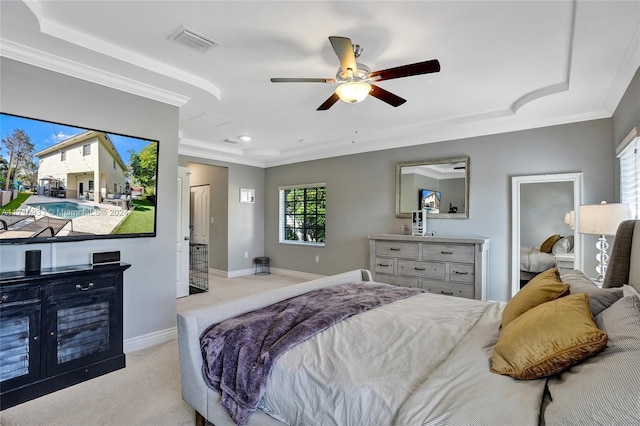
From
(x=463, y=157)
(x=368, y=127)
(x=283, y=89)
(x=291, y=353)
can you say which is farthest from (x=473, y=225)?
(x=291, y=353)

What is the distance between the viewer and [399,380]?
4.27 feet

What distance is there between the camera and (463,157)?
467 cm

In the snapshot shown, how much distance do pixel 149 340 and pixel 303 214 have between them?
4069 millimetres

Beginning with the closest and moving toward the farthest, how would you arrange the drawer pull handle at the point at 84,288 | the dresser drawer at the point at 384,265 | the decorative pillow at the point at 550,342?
the decorative pillow at the point at 550,342, the drawer pull handle at the point at 84,288, the dresser drawer at the point at 384,265

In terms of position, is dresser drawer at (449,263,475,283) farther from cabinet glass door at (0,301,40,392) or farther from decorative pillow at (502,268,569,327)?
cabinet glass door at (0,301,40,392)

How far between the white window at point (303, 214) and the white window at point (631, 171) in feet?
14.1

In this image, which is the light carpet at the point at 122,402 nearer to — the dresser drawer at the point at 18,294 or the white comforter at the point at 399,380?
the dresser drawer at the point at 18,294

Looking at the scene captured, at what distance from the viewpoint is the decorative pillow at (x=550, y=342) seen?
1133mm

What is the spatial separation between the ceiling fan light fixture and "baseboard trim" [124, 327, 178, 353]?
291 centimetres

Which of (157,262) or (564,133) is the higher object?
(564,133)

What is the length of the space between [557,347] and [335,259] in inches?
199

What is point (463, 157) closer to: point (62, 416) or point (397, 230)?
point (397, 230)

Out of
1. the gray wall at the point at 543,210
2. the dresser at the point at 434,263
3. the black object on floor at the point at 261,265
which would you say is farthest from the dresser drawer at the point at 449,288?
the black object on floor at the point at 261,265

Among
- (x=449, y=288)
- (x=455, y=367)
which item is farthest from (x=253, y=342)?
(x=449, y=288)
